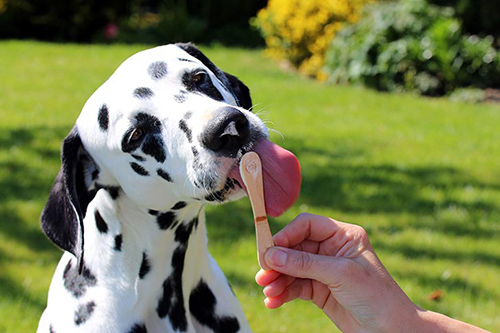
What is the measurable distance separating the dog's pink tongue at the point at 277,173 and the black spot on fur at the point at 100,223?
0.74 m

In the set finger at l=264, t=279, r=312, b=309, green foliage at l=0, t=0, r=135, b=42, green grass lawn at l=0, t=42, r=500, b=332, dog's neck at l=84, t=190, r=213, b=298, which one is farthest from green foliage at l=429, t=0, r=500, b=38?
dog's neck at l=84, t=190, r=213, b=298

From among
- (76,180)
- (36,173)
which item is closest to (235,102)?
(76,180)

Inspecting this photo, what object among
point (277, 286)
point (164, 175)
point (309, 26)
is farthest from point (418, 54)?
point (164, 175)

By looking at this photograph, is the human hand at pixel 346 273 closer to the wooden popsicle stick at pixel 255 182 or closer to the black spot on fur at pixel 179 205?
the wooden popsicle stick at pixel 255 182

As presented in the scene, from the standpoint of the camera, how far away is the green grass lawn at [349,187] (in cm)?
519

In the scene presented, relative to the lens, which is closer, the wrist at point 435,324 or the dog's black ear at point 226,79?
the wrist at point 435,324

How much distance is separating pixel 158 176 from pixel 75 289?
26.2 inches

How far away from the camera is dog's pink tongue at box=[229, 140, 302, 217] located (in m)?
2.56

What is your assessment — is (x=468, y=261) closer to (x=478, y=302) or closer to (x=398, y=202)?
(x=478, y=302)

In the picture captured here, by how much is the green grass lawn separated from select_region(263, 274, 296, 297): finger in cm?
78

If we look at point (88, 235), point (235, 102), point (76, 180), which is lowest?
point (88, 235)

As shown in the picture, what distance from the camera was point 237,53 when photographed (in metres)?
17.0

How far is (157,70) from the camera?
278 cm

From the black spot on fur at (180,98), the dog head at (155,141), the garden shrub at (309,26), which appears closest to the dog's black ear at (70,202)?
the dog head at (155,141)
